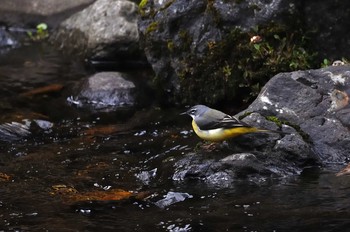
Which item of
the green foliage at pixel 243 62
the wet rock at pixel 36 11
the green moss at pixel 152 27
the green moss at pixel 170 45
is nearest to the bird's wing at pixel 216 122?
the green foliage at pixel 243 62

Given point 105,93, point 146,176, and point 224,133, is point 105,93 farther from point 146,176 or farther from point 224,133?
point 224,133

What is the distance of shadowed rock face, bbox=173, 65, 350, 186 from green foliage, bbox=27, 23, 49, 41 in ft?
29.0

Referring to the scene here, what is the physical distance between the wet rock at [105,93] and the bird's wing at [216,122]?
3.37 metres

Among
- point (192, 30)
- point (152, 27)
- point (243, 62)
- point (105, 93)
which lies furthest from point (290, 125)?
point (105, 93)

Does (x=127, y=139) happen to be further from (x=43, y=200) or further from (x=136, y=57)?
(x=136, y=57)

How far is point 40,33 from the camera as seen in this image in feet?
49.2

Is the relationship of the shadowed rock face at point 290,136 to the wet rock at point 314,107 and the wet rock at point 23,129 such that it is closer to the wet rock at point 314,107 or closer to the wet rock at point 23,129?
the wet rock at point 314,107

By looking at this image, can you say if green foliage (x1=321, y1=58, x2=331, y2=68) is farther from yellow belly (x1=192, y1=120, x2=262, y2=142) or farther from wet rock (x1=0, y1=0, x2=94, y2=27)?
wet rock (x1=0, y1=0, x2=94, y2=27)

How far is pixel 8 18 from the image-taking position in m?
15.4

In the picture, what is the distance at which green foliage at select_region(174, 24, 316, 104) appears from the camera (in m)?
8.38

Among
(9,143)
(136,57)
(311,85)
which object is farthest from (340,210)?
(136,57)

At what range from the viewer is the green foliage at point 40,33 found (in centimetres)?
1484

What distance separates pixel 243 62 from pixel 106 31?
4019 mm

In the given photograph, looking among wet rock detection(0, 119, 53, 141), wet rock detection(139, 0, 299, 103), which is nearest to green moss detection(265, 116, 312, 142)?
wet rock detection(139, 0, 299, 103)
